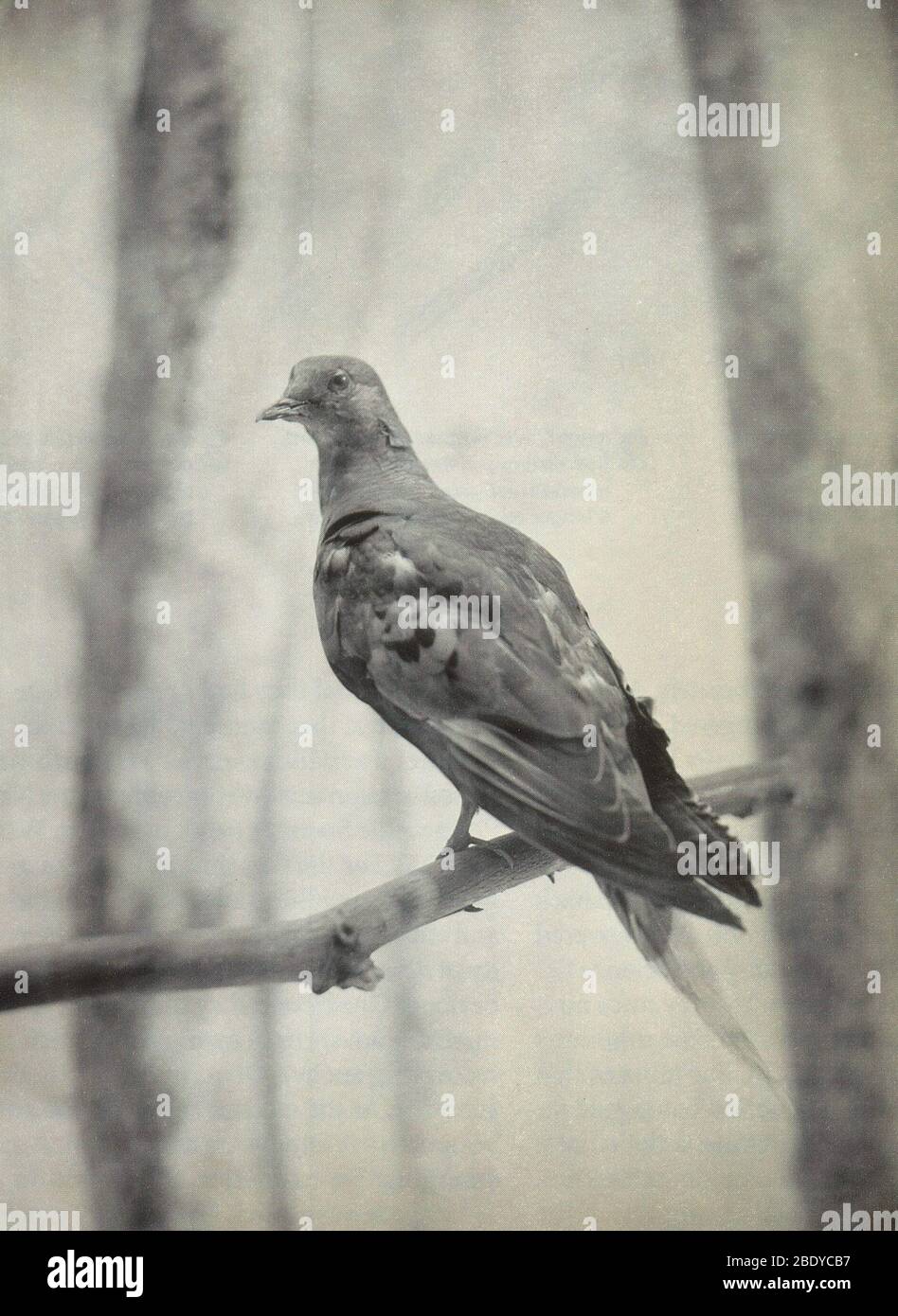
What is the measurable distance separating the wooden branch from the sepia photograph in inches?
0.8

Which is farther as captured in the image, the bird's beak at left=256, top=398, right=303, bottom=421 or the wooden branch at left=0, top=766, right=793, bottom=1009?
the bird's beak at left=256, top=398, right=303, bottom=421

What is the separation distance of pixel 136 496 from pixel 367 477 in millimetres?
434

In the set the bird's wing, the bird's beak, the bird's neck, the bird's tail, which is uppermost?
the bird's beak

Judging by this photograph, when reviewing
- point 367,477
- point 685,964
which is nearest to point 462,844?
point 685,964

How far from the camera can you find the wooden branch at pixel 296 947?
1848 millimetres

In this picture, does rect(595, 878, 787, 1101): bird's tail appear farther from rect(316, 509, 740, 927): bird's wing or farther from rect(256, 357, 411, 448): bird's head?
rect(256, 357, 411, 448): bird's head

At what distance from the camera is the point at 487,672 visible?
73.4 inches

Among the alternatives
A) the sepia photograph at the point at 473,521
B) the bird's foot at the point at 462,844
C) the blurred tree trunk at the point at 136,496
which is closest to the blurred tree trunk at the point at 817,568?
the sepia photograph at the point at 473,521

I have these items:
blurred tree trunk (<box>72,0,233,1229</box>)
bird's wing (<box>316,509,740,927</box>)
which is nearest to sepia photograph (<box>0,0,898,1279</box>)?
blurred tree trunk (<box>72,0,233,1229</box>)

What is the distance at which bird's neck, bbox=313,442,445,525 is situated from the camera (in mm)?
1993

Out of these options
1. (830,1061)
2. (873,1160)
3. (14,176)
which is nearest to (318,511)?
(14,176)

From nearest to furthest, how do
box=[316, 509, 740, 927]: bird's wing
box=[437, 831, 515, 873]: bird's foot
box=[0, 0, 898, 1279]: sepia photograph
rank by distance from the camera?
box=[316, 509, 740, 927]: bird's wing, box=[437, 831, 515, 873]: bird's foot, box=[0, 0, 898, 1279]: sepia photograph

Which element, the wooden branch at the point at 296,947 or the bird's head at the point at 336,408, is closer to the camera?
the wooden branch at the point at 296,947

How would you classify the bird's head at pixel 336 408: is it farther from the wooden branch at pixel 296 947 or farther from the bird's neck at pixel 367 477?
the wooden branch at pixel 296 947
